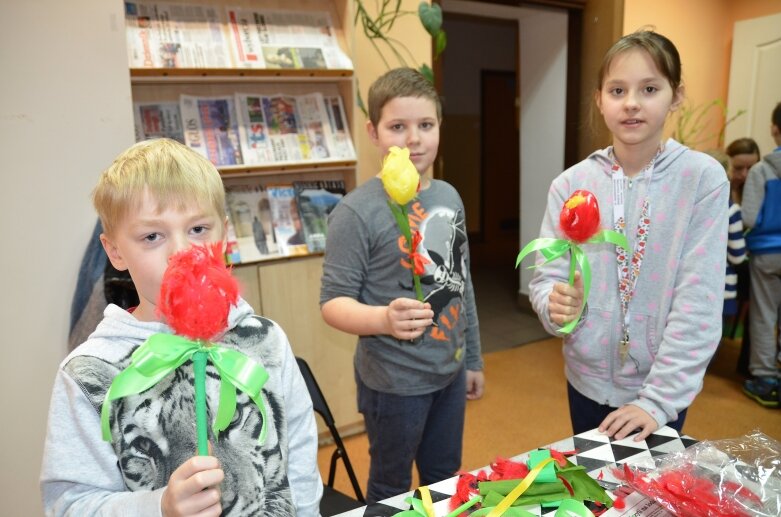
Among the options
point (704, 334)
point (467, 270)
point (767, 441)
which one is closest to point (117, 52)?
point (467, 270)

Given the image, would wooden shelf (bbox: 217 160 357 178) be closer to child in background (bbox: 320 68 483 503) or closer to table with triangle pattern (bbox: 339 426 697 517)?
child in background (bbox: 320 68 483 503)

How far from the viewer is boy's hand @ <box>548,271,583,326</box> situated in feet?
3.67

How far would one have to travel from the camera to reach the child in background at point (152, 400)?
2.62 ft

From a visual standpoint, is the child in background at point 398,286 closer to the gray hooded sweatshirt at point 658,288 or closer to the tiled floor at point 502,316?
the gray hooded sweatshirt at point 658,288

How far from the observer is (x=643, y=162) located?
1.35 meters

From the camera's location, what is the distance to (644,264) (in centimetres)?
131

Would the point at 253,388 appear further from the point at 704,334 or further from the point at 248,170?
the point at 248,170

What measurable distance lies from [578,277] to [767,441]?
440mm

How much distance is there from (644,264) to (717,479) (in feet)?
1.72

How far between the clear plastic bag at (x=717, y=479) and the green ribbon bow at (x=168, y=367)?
0.68 metres

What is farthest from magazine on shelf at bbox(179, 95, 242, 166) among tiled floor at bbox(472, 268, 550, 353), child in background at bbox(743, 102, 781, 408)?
child in background at bbox(743, 102, 781, 408)

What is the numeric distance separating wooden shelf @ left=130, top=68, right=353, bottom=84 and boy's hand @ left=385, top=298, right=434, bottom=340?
5.36ft

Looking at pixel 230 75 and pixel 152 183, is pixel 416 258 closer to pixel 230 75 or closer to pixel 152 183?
pixel 152 183

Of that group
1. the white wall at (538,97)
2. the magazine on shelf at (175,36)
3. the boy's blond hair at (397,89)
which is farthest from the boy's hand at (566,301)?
the white wall at (538,97)
